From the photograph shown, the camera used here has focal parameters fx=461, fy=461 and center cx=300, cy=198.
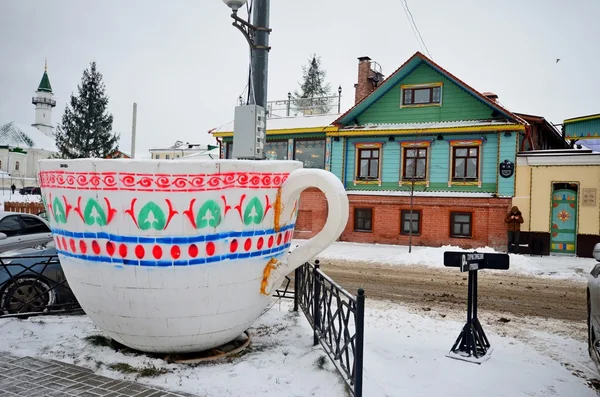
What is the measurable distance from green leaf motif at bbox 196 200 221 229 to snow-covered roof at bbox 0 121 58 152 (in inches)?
2710

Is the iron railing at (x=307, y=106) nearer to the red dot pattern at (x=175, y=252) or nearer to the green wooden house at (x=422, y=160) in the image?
the green wooden house at (x=422, y=160)

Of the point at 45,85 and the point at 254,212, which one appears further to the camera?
the point at 45,85

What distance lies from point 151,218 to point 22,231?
7.40 meters

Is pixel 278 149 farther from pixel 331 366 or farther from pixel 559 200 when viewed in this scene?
pixel 331 366

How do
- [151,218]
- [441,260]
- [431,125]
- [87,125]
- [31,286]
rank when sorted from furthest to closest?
[87,125], [431,125], [441,260], [31,286], [151,218]

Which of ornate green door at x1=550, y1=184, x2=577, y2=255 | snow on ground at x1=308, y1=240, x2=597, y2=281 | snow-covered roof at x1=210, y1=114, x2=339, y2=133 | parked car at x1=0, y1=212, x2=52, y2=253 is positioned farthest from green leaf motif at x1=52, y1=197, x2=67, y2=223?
snow-covered roof at x1=210, y1=114, x2=339, y2=133

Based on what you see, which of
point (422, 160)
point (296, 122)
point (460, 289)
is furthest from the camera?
point (296, 122)

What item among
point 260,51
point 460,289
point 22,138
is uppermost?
point 22,138

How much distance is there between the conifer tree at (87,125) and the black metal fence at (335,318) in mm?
29181

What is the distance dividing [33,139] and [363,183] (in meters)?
61.1

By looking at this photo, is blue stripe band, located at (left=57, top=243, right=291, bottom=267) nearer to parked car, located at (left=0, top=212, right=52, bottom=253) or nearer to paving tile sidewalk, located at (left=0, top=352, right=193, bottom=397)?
paving tile sidewalk, located at (left=0, top=352, right=193, bottom=397)

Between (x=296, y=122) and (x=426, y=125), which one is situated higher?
(x=296, y=122)

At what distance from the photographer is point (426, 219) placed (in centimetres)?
1791

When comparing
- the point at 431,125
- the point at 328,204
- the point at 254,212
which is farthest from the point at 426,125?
the point at 254,212
